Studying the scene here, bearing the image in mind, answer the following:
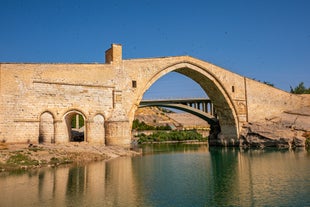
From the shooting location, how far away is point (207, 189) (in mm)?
12594

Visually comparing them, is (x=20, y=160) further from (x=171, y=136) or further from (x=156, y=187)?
(x=171, y=136)

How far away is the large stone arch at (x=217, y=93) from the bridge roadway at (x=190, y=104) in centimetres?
588

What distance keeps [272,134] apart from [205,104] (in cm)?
1369

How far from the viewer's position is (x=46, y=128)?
24.5 metres

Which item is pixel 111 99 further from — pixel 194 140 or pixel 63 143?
pixel 194 140

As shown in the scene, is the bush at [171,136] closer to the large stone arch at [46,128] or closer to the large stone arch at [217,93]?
the large stone arch at [217,93]

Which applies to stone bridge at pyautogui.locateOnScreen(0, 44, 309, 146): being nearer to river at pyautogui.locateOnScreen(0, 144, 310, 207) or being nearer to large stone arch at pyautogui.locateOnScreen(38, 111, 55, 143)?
large stone arch at pyautogui.locateOnScreen(38, 111, 55, 143)

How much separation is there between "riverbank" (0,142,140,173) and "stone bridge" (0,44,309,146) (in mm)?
1370

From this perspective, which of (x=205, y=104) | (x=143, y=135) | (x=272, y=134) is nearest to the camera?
(x=272, y=134)

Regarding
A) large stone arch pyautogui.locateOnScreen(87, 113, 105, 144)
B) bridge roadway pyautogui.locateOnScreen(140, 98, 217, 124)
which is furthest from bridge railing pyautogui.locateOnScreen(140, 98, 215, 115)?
large stone arch pyautogui.locateOnScreen(87, 113, 105, 144)

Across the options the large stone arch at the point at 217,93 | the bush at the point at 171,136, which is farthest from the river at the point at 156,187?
the bush at the point at 171,136

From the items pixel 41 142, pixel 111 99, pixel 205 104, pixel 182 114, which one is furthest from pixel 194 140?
pixel 41 142

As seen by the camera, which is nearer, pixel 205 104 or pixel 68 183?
pixel 68 183

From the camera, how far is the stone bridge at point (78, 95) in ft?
76.3
